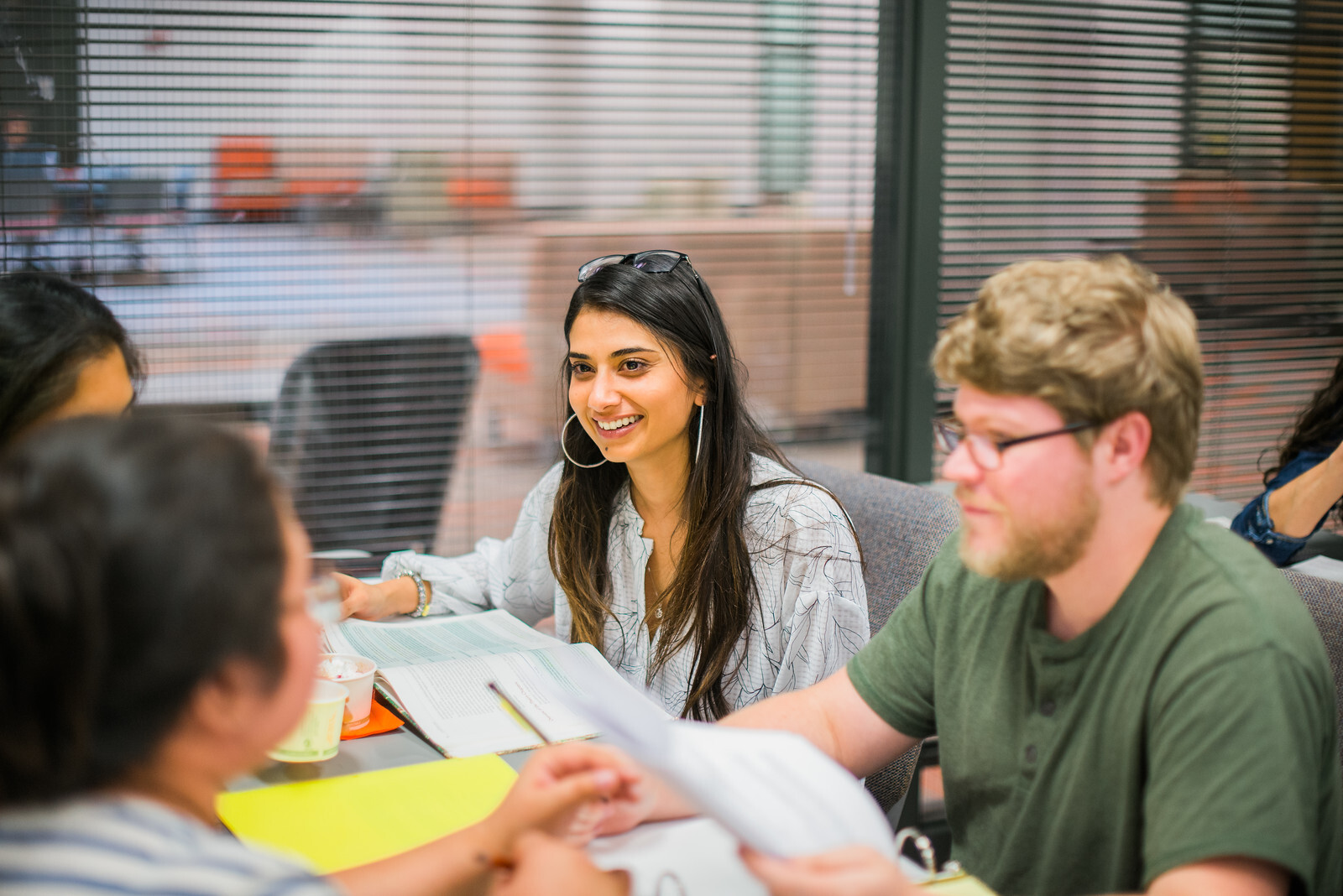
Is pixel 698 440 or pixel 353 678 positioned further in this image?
pixel 698 440

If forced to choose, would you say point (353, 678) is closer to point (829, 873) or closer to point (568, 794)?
point (568, 794)

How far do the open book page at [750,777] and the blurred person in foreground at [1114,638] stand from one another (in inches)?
2.7

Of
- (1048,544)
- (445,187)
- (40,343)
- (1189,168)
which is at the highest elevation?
(1189,168)

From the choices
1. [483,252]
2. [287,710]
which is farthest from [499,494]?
[287,710]

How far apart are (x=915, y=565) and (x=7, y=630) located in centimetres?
151

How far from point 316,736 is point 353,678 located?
0.40 feet

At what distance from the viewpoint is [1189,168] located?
10.3 feet

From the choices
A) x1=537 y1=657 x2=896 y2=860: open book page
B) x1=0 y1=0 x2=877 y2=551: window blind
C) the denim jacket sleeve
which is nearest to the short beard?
x1=537 y1=657 x2=896 y2=860: open book page

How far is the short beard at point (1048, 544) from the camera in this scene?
3.55 ft

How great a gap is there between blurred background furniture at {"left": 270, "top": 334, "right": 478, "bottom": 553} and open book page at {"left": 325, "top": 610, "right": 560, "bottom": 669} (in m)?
0.79

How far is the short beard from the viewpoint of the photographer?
1082mm

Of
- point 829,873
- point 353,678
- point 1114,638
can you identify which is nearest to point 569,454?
point 353,678

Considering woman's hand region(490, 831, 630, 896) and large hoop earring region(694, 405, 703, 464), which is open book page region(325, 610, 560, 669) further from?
woman's hand region(490, 831, 630, 896)

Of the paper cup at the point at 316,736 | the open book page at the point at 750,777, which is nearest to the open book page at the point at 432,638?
the paper cup at the point at 316,736
